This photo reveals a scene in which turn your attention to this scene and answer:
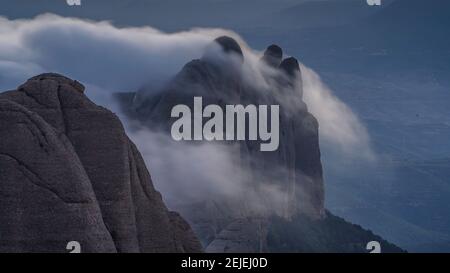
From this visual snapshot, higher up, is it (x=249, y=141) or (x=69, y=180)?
(x=249, y=141)

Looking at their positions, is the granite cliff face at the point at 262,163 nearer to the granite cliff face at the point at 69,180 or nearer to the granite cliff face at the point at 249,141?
the granite cliff face at the point at 249,141

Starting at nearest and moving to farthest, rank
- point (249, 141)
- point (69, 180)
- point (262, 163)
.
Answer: point (69, 180) < point (249, 141) < point (262, 163)

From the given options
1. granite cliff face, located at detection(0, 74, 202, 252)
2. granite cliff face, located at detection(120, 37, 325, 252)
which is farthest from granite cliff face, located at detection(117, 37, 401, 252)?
granite cliff face, located at detection(0, 74, 202, 252)

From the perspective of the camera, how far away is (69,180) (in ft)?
162

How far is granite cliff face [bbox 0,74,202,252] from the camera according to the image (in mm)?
48562

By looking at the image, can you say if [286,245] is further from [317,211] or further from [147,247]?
[147,247]

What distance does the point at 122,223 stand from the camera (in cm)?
5212

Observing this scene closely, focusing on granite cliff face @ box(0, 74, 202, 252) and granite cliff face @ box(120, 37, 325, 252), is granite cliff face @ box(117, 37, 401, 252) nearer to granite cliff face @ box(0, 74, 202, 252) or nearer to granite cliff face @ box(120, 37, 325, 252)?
granite cliff face @ box(120, 37, 325, 252)

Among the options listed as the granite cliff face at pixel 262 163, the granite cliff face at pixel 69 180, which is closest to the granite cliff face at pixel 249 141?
the granite cliff face at pixel 262 163

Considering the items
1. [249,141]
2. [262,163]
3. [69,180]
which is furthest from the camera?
[262,163]

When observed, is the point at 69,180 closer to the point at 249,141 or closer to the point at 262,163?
the point at 249,141

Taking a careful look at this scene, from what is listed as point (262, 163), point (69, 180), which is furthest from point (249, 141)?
point (69, 180)

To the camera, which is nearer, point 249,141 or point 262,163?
point 249,141
